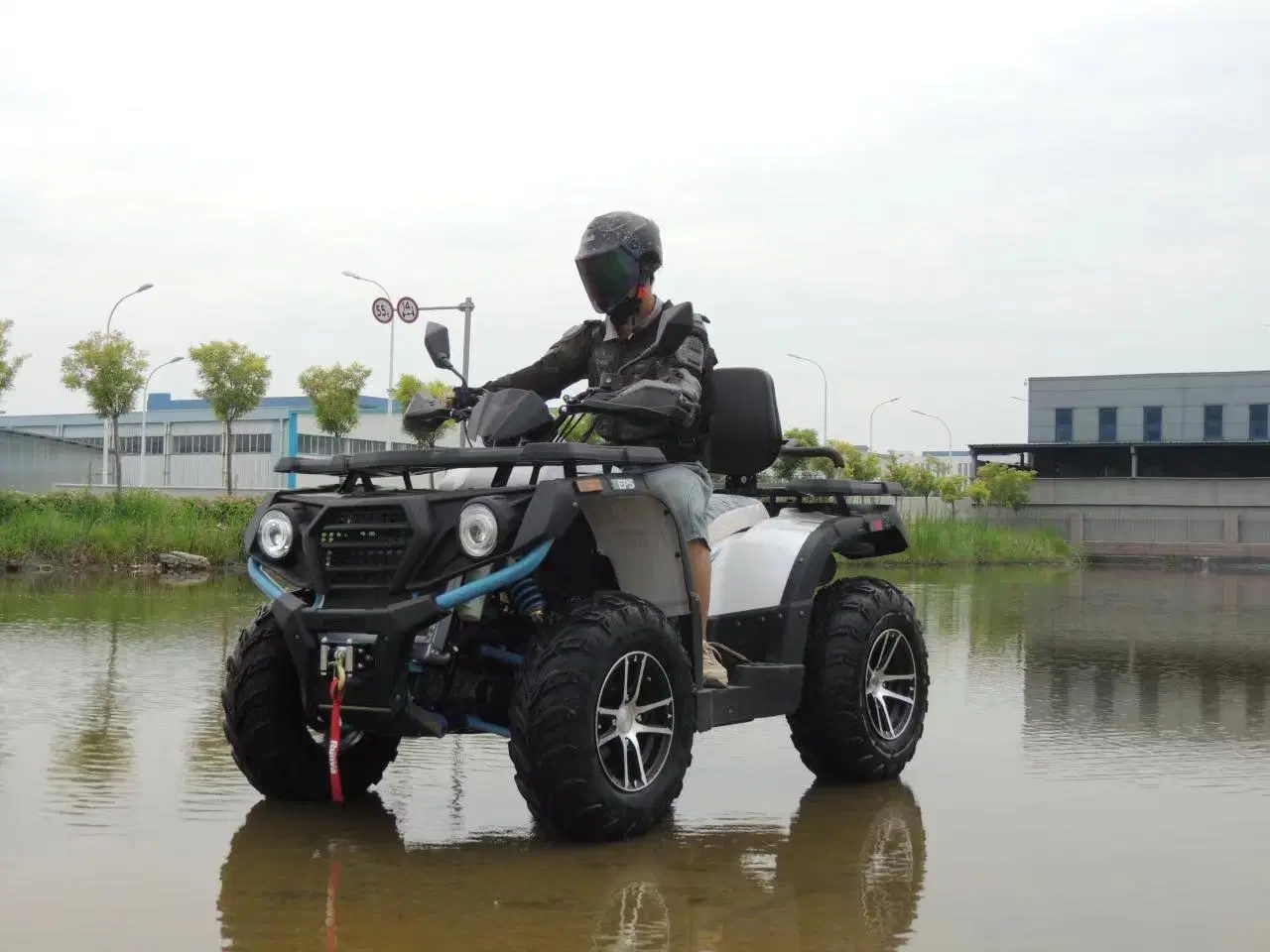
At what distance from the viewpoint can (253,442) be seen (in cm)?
6594

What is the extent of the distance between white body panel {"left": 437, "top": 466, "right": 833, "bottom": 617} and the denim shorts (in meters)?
0.07

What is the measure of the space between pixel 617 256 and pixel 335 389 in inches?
1453

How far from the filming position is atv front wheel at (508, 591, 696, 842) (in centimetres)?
510

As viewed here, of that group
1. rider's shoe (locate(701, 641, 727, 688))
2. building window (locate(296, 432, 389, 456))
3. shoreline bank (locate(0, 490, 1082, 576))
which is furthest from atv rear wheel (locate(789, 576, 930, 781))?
building window (locate(296, 432, 389, 456))

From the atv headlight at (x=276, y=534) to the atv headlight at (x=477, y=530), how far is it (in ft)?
2.45

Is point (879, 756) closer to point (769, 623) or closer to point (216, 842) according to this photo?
point (769, 623)

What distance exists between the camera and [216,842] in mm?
5375

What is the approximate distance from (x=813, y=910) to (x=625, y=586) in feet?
4.97

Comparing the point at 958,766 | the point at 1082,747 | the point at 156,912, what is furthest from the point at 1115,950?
the point at 1082,747

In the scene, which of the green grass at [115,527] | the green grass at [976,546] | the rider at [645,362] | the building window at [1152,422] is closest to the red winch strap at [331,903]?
the rider at [645,362]

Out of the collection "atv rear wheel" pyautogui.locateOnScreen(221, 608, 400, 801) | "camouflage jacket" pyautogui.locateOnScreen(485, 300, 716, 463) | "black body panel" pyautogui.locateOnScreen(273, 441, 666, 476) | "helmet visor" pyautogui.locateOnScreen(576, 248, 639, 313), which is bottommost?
"atv rear wheel" pyautogui.locateOnScreen(221, 608, 400, 801)

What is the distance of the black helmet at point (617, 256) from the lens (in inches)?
A: 242

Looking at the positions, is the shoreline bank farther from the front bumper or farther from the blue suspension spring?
the front bumper

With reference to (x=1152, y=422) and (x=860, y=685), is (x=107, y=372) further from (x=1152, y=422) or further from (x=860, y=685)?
(x=1152, y=422)
